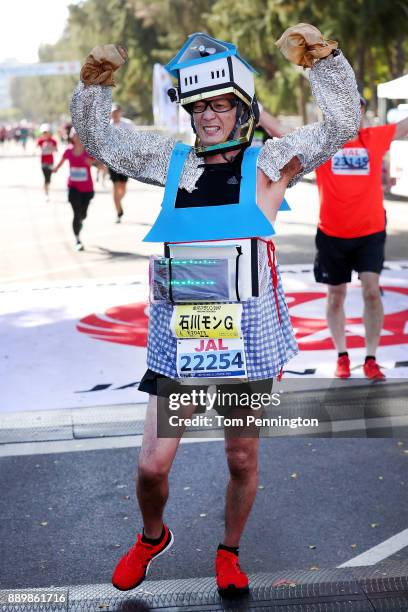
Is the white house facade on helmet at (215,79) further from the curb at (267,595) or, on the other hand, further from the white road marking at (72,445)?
the white road marking at (72,445)

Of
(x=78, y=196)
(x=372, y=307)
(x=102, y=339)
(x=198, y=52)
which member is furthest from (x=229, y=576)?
(x=78, y=196)

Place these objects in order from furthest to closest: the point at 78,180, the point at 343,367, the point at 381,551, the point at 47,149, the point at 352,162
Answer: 1. the point at 47,149
2. the point at 78,180
3. the point at 343,367
4. the point at 352,162
5. the point at 381,551

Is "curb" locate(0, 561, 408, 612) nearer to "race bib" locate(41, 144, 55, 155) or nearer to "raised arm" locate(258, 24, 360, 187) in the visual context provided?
"raised arm" locate(258, 24, 360, 187)

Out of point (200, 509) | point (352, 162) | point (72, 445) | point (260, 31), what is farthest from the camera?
point (260, 31)

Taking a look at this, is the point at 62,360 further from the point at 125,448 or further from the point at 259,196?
the point at 259,196

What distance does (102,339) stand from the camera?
8.16 metres

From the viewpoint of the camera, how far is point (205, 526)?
443cm

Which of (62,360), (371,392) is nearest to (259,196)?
(371,392)

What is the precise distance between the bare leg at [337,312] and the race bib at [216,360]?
11.2 ft

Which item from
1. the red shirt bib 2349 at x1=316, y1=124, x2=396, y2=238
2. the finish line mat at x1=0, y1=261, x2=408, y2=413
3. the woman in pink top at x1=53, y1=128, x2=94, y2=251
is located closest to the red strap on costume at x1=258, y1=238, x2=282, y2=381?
the finish line mat at x1=0, y1=261, x2=408, y2=413

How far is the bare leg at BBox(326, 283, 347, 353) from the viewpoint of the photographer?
674 centimetres

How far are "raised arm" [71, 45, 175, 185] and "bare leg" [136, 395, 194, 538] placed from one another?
0.86m

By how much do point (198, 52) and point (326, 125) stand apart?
22.1 inches

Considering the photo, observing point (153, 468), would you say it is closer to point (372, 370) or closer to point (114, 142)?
point (114, 142)
